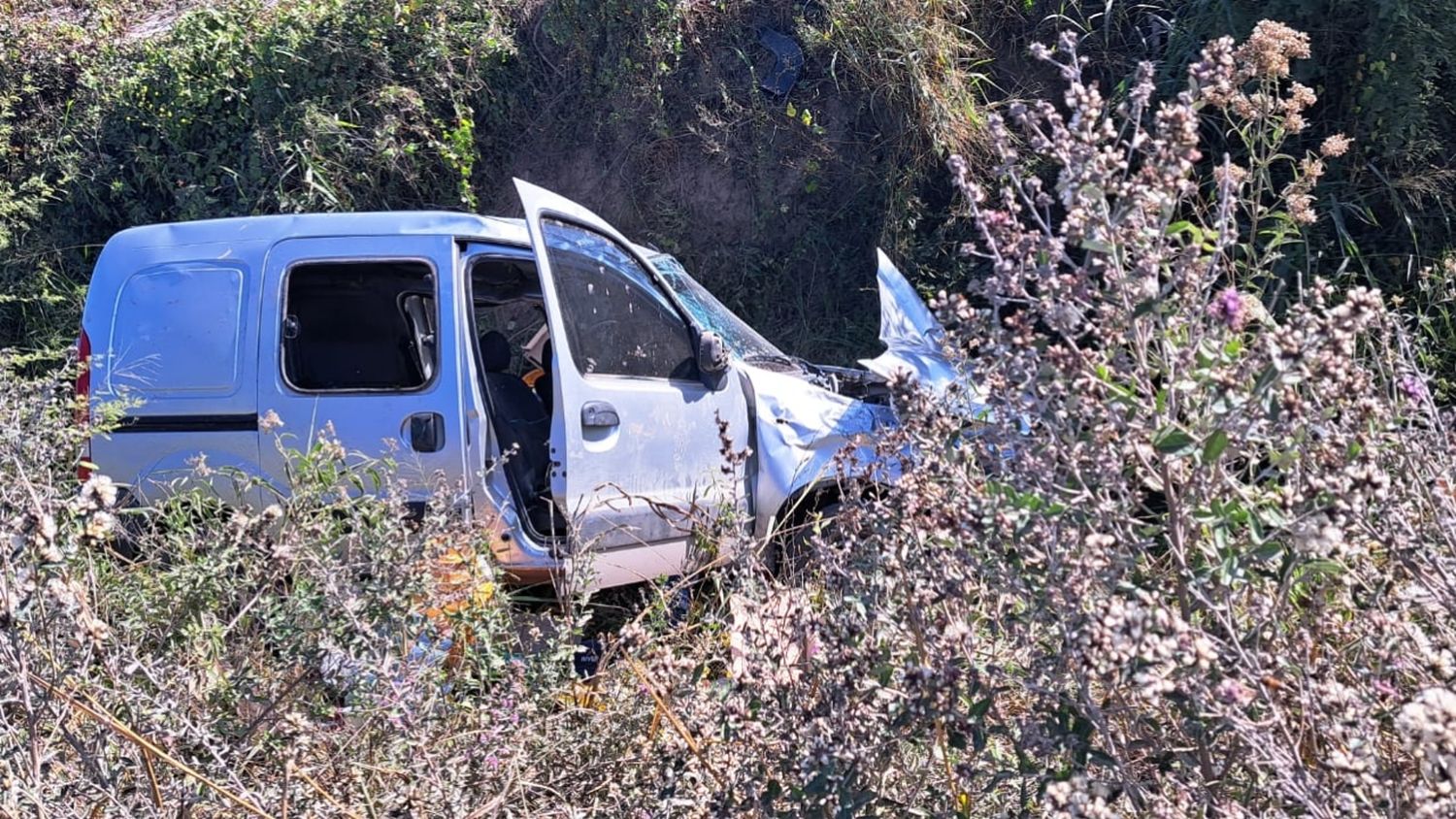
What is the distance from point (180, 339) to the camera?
199 inches

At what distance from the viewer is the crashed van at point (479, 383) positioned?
4727 mm

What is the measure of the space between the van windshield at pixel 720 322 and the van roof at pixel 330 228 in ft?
2.84

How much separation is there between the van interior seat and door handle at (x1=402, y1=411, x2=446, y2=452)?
223mm

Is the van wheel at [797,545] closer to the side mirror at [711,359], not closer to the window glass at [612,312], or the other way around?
the side mirror at [711,359]

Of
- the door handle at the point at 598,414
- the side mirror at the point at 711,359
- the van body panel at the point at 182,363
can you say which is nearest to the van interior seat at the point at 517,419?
the door handle at the point at 598,414

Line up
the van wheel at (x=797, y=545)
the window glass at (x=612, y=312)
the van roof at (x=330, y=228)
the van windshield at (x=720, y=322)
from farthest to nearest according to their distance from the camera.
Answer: the van windshield at (x=720, y=322) < the van roof at (x=330, y=228) < the window glass at (x=612, y=312) < the van wheel at (x=797, y=545)

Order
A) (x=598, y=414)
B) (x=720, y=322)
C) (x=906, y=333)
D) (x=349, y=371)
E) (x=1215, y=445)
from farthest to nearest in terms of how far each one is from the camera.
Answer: (x=720, y=322), (x=349, y=371), (x=906, y=333), (x=598, y=414), (x=1215, y=445)

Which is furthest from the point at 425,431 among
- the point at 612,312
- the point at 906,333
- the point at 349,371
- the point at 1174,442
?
the point at 1174,442

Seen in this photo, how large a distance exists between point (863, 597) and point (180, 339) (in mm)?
3601

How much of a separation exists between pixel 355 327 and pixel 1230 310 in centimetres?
448

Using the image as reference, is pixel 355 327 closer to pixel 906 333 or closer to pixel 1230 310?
pixel 906 333

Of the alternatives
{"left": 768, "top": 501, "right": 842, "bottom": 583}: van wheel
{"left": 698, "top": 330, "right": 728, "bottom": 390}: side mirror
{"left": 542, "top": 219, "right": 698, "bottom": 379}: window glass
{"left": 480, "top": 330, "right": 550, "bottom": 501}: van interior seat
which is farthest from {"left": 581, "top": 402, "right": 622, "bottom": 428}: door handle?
{"left": 768, "top": 501, "right": 842, "bottom": 583}: van wheel

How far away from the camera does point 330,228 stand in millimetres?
5055

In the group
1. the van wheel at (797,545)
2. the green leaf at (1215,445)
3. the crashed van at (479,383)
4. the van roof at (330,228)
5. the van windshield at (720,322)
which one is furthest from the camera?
the van windshield at (720,322)
